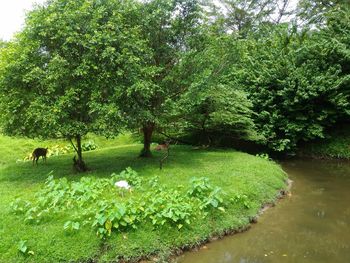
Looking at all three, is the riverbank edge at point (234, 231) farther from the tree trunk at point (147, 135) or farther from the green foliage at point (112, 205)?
the tree trunk at point (147, 135)

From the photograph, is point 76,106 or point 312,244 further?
point 76,106

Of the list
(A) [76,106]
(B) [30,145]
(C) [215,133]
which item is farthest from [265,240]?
(B) [30,145]

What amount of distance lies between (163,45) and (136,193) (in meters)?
5.37

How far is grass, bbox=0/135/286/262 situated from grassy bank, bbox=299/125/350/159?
16.0 feet

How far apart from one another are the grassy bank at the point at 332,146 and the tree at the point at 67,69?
10.5 meters

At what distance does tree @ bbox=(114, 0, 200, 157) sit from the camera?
1036 centimetres

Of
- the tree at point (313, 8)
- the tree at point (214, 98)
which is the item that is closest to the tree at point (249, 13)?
the tree at point (313, 8)

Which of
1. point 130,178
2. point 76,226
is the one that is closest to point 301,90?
point 130,178

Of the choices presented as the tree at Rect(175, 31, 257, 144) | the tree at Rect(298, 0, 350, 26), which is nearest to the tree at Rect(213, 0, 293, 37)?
the tree at Rect(298, 0, 350, 26)

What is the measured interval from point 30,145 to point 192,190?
32.7ft

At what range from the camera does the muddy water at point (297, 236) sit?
636 centimetres

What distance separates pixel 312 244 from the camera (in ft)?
22.4

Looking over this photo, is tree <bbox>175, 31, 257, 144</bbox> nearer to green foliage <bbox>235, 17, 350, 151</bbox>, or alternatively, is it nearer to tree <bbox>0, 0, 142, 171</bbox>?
green foliage <bbox>235, 17, 350, 151</bbox>

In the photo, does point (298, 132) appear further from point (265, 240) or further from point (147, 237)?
point (147, 237)
